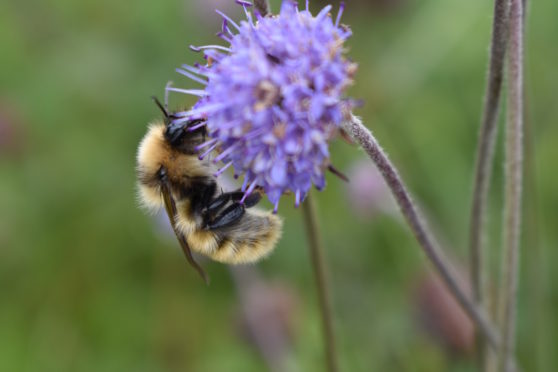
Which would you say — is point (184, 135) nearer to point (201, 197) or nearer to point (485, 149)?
point (201, 197)

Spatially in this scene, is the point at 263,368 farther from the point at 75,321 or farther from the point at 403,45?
the point at 403,45

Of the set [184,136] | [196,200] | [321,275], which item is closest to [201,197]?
[196,200]

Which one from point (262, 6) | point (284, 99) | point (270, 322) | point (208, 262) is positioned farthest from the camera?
point (208, 262)

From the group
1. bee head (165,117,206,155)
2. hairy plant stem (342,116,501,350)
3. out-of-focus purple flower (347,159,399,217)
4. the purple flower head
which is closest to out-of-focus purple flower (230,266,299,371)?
out-of-focus purple flower (347,159,399,217)

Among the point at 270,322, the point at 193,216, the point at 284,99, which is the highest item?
the point at 284,99

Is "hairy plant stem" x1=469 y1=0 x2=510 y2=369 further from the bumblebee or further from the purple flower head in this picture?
the bumblebee

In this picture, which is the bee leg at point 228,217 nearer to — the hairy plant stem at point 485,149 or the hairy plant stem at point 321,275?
the hairy plant stem at point 321,275
